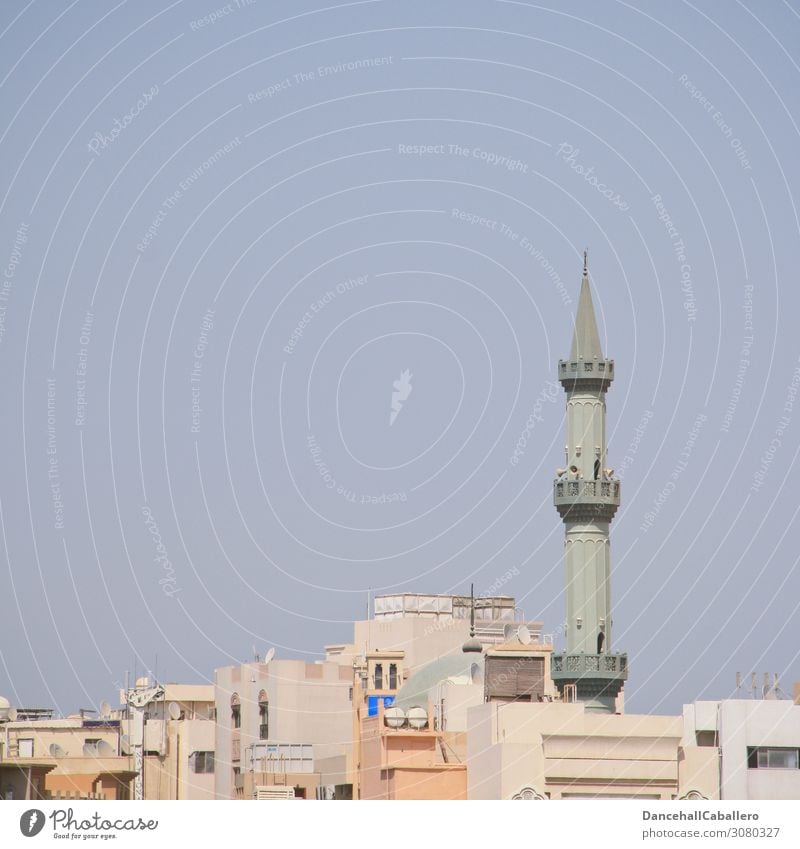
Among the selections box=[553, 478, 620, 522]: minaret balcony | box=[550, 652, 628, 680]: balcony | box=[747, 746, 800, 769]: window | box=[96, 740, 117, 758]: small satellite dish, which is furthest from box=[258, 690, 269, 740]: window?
box=[747, 746, 800, 769]: window

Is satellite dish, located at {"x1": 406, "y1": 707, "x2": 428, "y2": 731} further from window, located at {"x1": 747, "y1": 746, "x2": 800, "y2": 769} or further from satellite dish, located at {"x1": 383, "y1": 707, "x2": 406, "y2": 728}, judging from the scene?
window, located at {"x1": 747, "y1": 746, "x2": 800, "y2": 769}

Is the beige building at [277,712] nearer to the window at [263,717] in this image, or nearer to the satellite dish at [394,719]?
the window at [263,717]

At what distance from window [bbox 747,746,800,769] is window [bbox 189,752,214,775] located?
29990 millimetres

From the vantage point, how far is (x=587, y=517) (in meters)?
85.9

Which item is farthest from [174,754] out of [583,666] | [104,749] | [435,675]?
[583,666]

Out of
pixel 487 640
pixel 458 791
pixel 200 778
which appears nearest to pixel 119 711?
pixel 200 778

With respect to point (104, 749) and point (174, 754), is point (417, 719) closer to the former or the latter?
point (104, 749)

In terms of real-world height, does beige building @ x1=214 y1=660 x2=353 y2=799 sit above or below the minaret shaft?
below

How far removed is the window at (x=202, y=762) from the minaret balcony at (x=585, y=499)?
16.8 meters

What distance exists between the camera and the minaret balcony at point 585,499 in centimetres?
8600

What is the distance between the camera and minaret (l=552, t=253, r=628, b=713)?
84.4 meters

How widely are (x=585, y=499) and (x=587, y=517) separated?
71 centimetres
